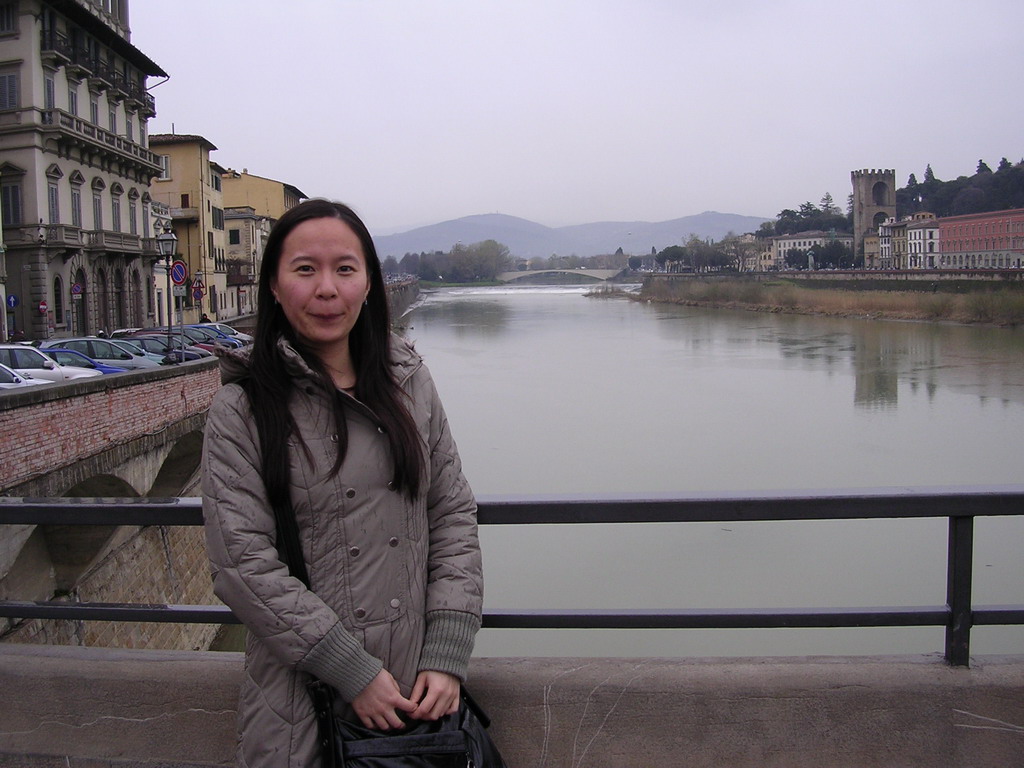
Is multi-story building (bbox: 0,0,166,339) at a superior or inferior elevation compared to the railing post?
superior

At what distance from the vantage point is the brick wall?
8055 mm

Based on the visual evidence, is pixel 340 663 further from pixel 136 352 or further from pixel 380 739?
pixel 136 352

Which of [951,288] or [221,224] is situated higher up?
[221,224]

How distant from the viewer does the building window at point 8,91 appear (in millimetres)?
26688

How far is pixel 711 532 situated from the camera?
12172 mm

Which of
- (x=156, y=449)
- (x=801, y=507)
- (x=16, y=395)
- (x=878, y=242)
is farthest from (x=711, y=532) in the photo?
(x=878, y=242)

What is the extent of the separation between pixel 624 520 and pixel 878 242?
11428cm

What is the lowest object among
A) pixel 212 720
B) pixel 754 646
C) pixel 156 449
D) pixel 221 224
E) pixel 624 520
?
pixel 754 646

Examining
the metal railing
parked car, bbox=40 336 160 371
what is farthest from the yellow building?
the metal railing

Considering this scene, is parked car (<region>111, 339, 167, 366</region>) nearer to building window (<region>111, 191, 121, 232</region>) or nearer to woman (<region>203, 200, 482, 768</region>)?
building window (<region>111, 191, 121, 232</region>)

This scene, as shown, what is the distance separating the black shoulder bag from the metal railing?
1.55ft

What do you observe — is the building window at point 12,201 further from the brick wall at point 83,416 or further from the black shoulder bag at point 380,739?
the black shoulder bag at point 380,739

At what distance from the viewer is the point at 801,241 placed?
132000mm

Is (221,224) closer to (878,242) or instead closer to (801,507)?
(801,507)
